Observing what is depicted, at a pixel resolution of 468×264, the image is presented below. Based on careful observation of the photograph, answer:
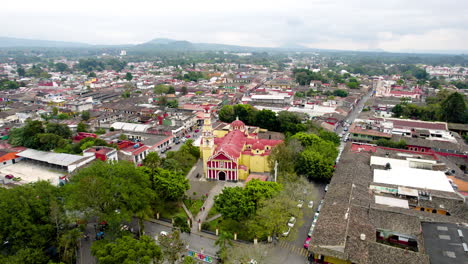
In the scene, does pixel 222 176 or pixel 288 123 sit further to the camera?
pixel 288 123

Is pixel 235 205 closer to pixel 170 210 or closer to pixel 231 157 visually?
pixel 170 210

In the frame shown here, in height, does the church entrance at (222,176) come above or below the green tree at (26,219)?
below

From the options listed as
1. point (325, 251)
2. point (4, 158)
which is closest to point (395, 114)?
point (325, 251)

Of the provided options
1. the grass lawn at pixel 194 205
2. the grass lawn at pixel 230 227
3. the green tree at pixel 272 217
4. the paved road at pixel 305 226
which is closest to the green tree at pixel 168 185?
the grass lawn at pixel 194 205

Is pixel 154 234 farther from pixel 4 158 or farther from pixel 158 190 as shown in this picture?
pixel 4 158

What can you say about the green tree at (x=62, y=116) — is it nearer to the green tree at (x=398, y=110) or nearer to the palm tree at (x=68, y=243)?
the palm tree at (x=68, y=243)

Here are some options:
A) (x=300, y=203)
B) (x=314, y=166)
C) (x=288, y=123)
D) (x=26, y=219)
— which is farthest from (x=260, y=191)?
(x=288, y=123)

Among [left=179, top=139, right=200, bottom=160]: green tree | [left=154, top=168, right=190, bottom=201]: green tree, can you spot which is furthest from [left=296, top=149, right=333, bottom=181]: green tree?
[left=179, top=139, right=200, bottom=160]: green tree

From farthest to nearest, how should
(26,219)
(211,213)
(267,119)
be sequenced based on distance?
1. (267,119)
2. (211,213)
3. (26,219)
